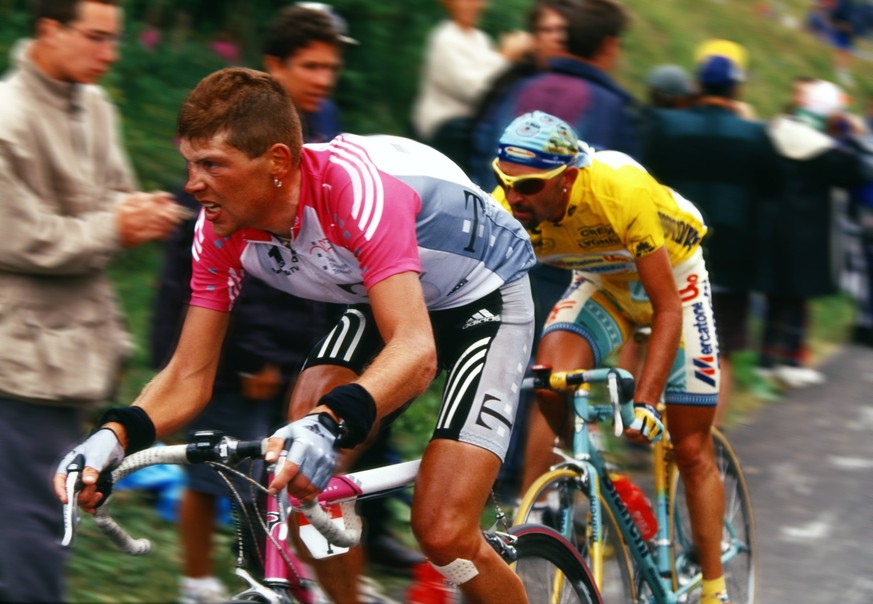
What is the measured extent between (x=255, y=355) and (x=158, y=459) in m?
1.65

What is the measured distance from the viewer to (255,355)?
4.79 m

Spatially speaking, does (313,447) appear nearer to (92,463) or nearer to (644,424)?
(92,463)

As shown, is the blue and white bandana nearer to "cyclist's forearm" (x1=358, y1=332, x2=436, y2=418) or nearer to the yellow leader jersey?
the yellow leader jersey

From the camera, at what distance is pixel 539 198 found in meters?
4.75

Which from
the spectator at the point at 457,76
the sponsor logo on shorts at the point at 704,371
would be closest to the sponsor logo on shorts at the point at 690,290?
the sponsor logo on shorts at the point at 704,371

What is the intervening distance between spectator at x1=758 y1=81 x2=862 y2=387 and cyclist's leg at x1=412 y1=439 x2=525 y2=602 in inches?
221

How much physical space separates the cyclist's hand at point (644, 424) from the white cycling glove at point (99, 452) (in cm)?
199

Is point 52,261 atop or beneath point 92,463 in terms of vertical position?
atop

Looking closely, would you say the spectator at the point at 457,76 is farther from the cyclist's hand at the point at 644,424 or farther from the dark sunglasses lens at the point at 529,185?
the cyclist's hand at the point at 644,424

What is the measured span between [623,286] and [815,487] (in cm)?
314

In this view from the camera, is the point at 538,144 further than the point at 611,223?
No

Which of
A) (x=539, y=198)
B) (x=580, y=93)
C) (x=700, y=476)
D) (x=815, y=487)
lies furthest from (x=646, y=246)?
(x=815, y=487)

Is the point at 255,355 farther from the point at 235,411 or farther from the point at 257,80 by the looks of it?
the point at 257,80

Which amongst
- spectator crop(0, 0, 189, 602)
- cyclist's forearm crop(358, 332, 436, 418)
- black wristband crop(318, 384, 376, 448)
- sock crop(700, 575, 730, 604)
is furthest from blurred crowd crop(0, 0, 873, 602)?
black wristband crop(318, 384, 376, 448)
